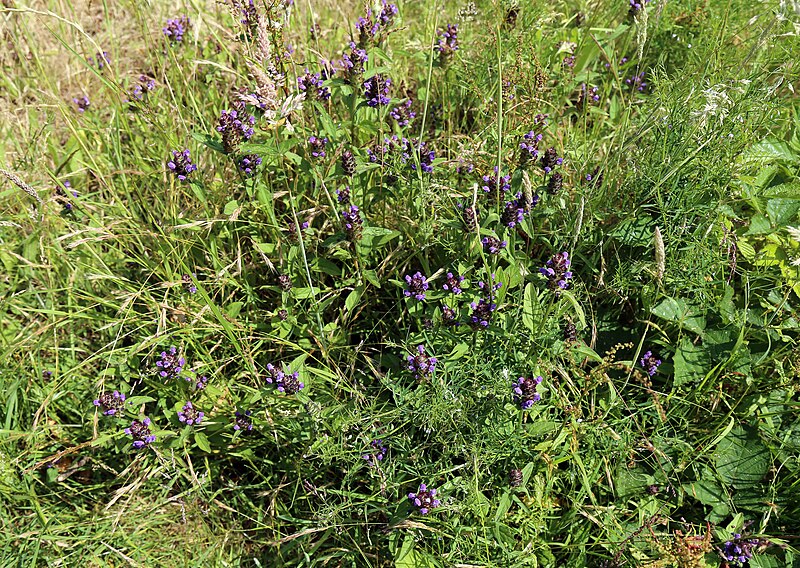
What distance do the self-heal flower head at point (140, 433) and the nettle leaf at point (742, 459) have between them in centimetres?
201

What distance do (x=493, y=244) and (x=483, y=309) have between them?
24cm

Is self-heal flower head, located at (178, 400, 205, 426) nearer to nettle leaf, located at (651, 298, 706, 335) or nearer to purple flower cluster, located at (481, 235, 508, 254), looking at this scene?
purple flower cluster, located at (481, 235, 508, 254)

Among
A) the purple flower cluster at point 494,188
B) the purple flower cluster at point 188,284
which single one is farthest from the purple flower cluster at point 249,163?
the purple flower cluster at point 494,188

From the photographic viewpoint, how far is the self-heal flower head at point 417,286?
2195 mm

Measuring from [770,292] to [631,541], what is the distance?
1.06 m

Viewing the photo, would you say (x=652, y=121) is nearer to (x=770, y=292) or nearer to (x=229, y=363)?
(x=770, y=292)

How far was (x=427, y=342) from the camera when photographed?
7.20 ft

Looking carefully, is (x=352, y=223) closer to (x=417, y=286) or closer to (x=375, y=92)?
(x=417, y=286)

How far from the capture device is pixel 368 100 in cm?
242

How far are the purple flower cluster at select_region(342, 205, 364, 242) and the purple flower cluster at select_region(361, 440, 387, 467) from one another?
750 mm

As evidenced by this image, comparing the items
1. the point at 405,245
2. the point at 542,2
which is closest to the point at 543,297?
the point at 405,245

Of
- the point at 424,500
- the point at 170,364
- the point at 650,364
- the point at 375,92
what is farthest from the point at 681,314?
the point at 170,364

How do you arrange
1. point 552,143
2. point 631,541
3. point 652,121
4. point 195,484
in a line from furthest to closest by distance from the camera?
point 552,143 < point 195,484 < point 652,121 < point 631,541

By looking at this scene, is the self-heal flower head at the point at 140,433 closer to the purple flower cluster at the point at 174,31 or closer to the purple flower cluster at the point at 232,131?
the purple flower cluster at the point at 232,131
